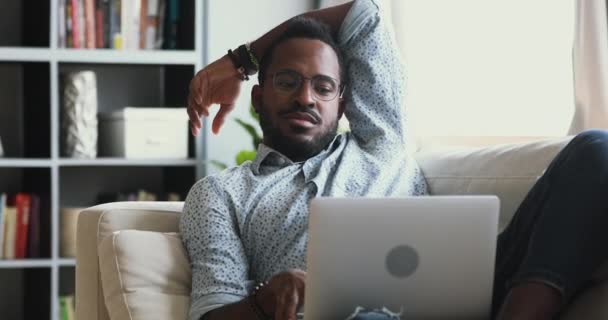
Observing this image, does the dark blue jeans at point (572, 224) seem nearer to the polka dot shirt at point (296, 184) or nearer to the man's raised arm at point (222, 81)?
the polka dot shirt at point (296, 184)

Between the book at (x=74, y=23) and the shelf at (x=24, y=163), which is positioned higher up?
the book at (x=74, y=23)

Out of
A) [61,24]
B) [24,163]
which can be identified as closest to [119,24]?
[61,24]

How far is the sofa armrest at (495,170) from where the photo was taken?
190 centimetres

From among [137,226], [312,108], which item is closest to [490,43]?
[312,108]

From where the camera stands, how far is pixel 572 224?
1530mm

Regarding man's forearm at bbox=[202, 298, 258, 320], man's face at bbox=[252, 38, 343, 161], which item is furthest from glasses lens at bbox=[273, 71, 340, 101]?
man's forearm at bbox=[202, 298, 258, 320]

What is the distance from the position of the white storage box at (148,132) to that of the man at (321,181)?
162 cm

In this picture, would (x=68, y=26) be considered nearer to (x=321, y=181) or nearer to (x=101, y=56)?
(x=101, y=56)

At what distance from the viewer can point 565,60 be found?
10.0 feet

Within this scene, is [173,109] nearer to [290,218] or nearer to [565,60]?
[565,60]

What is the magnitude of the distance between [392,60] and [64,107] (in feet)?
6.28

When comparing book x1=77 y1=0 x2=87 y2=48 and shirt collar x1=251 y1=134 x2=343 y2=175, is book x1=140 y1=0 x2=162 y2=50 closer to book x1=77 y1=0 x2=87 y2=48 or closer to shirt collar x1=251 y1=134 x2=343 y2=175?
book x1=77 y1=0 x2=87 y2=48

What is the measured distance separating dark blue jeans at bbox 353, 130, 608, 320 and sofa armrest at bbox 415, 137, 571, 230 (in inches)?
11.7

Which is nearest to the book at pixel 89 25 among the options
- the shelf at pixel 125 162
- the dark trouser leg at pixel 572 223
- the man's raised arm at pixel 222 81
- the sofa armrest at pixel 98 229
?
the shelf at pixel 125 162
